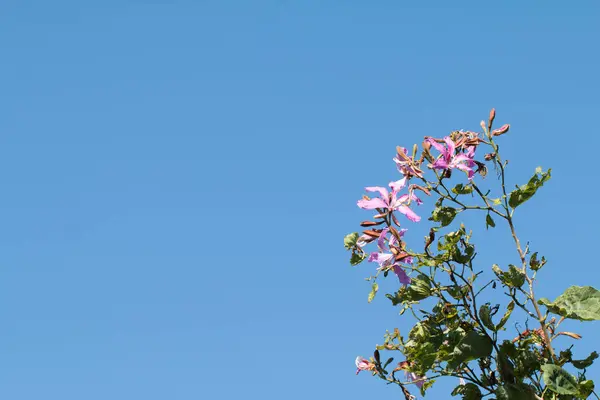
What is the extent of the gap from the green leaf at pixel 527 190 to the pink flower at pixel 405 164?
451 mm

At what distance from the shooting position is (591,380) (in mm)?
3150

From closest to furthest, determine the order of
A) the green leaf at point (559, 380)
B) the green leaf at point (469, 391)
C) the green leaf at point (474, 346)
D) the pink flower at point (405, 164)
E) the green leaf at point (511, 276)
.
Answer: the green leaf at point (559, 380) → the green leaf at point (511, 276) → the green leaf at point (474, 346) → the green leaf at point (469, 391) → the pink flower at point (405, 164)

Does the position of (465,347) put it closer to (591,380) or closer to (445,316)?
(445,316)

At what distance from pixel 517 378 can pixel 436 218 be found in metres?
0.79

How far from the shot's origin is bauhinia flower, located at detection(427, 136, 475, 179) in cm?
354

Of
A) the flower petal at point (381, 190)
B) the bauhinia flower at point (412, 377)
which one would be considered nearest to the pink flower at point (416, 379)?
the bauhinia flower at point (412, 377)

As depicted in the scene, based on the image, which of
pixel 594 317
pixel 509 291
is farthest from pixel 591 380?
pixel 509 291

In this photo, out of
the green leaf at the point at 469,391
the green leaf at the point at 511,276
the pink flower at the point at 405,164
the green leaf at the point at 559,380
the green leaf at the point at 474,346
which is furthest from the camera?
the pink flower at the point at 405,164

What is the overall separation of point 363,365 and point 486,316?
71 centimetres

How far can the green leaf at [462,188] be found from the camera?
349cm

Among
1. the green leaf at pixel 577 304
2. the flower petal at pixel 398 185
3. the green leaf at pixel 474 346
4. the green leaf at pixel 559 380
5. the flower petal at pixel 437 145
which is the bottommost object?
the green leaf at pixel 559 380

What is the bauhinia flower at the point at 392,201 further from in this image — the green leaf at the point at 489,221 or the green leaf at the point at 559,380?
the green leaf at the point at 559,380

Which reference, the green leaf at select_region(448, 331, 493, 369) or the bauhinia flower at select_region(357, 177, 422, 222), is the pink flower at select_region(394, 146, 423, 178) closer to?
the bauhinia flower at select_region(357, 177, 422, 222)

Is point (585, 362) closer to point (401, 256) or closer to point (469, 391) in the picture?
point (469, 391)
